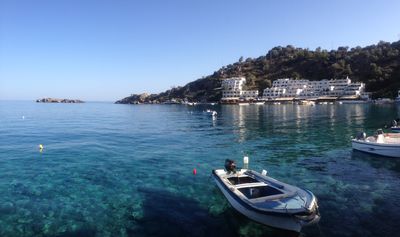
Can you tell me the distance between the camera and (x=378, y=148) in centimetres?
2933

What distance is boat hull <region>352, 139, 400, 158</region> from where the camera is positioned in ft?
92.6

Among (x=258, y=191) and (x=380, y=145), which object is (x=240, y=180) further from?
(x=380, y=145)

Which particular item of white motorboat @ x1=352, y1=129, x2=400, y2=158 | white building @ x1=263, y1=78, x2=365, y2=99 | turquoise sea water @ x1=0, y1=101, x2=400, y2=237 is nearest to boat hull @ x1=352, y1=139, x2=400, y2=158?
white motorboat @ x1=352, y1=129, x2=400, y2=158

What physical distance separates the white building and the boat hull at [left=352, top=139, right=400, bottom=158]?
500 ft

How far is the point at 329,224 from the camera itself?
1464cm

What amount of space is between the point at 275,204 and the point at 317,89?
18938cm

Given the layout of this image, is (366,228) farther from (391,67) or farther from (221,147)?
(391,67)

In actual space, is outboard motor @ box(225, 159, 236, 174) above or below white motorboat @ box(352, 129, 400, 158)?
above

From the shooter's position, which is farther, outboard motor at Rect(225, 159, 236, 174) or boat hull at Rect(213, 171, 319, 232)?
outboard motor at Rect(225, 159, 236, 174)

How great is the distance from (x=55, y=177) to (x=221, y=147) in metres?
19.2

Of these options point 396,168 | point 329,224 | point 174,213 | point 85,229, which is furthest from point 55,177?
point 396,168

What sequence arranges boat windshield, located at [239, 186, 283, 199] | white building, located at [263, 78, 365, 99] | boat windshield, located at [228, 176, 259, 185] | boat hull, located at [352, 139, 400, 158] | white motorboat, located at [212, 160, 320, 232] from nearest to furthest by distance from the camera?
1. white motorboat, located at [212, 160, 320, 232]
2. boat windshield, located at [239, 186, 283, 199]
3. boat windshield, located at [228, 176, 259, 185]
4. boat hull, located at [352, 139, 400, 158]
5. white building, located at [263, 78, 365, 99]

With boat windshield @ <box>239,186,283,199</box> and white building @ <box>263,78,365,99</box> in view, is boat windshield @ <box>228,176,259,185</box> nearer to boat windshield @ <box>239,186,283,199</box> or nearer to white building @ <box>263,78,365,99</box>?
boat windshield @ <box>239,186,283,199</box>

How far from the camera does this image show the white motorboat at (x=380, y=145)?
28312mm
